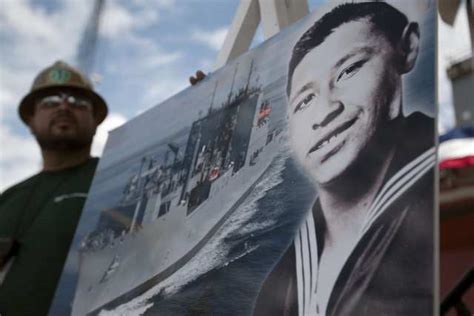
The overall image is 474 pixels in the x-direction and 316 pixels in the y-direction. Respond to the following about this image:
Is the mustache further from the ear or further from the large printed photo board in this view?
the ear

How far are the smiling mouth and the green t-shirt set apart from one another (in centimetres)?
67

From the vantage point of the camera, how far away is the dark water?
721 millimetres

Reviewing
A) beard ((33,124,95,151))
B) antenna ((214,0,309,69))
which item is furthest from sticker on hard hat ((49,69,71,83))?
antenna ((214,0,309,69))

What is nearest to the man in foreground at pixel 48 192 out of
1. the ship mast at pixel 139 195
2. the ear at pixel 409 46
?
the ship mast at pixel 139 195

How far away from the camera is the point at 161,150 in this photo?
3.58ft

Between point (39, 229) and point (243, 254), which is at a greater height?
point (39, 229)

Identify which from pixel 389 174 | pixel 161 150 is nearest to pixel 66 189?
pixel 161 150

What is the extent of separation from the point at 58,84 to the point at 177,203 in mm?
666

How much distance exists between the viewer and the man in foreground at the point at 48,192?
116cm

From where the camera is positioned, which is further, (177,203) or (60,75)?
(60,75)

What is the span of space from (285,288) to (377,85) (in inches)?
10.1

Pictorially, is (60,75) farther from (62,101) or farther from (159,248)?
(159,248)

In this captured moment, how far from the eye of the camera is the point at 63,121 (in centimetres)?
142

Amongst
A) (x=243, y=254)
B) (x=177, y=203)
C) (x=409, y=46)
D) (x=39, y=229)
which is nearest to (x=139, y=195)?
(x=177, y=203)
